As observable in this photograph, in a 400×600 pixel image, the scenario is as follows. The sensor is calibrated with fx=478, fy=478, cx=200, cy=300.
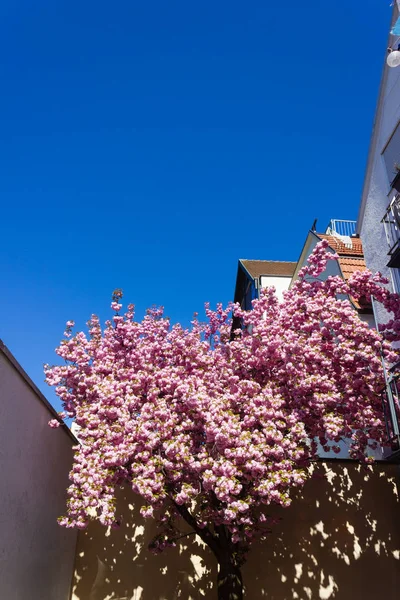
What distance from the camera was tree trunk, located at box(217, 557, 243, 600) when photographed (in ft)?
28.7

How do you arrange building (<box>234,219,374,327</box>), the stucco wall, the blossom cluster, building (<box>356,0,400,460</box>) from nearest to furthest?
the stucco wall
the blossom cluster
building (<box>356,0,400,460</box>)
building (<box>234,219,374,327</box>)

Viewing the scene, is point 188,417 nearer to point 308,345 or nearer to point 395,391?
point 308,345

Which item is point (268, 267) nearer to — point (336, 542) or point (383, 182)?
point (383, 182)

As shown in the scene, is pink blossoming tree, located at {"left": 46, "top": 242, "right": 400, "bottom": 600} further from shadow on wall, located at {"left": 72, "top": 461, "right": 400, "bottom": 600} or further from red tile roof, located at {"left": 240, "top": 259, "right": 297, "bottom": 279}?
red tile roof, located at {"left": 240, "top": 259, "right": 297, "bottom": 279}

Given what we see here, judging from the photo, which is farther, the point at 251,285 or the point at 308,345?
the point at 251,285

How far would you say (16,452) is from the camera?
24.7ft

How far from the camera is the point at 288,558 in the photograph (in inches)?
400

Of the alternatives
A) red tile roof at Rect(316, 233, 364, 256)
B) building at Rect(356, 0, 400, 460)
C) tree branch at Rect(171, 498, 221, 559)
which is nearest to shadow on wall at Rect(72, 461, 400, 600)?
tree branch at Rect(171, 498, 221, 559)

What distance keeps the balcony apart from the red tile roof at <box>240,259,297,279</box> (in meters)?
9.34

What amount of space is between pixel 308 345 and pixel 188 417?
260 cm

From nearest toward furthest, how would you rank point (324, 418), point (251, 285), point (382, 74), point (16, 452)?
point (16, 452)
point (324, 418)
point (382, 74)
point (251, 285)

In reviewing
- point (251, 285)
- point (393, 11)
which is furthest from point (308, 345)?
point (251, 285)

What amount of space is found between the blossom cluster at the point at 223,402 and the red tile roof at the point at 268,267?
9.65 metres

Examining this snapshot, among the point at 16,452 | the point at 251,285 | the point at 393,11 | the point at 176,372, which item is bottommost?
the point at 16,452
